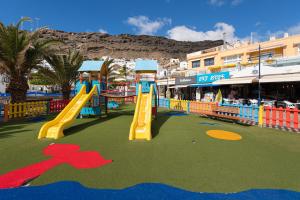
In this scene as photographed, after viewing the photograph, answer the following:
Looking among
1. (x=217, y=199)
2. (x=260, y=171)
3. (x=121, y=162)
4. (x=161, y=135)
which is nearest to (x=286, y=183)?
(x=260, y=171)

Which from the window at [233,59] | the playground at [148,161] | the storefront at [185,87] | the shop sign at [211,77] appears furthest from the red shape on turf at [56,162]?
the window at [233,59]

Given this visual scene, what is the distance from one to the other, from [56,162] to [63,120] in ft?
12.1

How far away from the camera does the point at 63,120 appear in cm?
798

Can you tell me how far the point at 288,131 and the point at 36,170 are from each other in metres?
9.37

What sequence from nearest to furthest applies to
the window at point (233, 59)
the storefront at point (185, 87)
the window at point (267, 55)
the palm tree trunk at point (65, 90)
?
the palm tree trunk at point (65, 90) < the storefront at point (185, 87) < the window at point (267, 55) < the window at point (233, 59)

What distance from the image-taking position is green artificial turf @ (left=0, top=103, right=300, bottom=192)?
12.0 feet

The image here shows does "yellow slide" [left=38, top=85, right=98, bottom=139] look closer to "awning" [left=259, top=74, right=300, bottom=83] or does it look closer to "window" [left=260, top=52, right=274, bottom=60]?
"awning" [left=259, top=74, right=300, bottom=83]

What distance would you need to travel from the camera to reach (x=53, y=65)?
50.5 ft

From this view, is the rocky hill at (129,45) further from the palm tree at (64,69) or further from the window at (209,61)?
the palm tree at (64,69)

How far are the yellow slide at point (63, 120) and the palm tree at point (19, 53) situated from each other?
4.30m

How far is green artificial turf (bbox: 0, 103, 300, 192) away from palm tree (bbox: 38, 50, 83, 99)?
9.03 m

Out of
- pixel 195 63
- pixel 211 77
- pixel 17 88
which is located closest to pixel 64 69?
pixel 17 88

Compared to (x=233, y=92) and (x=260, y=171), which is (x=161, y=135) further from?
(x=233, y=92)

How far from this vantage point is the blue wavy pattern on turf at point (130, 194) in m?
3.11
